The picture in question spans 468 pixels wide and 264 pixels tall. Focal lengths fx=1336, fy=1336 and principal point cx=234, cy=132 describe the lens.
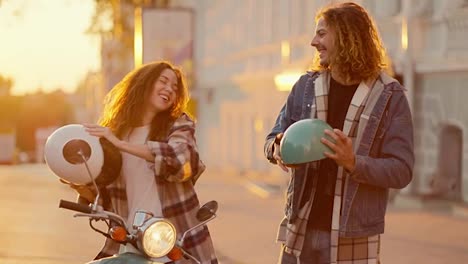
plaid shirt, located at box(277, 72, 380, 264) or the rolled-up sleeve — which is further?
the rolled-up sleeve

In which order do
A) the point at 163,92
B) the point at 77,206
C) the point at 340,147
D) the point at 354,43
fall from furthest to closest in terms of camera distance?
1. the point at 163,92
2. the point at 77,206
3. the point at 354,43
4. the point at 340,147

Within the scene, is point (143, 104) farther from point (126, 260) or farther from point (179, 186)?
point (126, 260)

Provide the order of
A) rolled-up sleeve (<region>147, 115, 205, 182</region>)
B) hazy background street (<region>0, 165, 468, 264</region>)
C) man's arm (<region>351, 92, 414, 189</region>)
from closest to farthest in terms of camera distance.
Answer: man's arm (<region>351, 92, 414, 189</region>), rolled-up sleeve (<region>147, 115, 205, 182</region>), hazy background street (<region>0, 165, 468, 264</region>)

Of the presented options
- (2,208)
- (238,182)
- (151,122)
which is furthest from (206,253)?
(238,182)

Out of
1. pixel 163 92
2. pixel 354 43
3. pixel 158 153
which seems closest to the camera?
pixel 354 43

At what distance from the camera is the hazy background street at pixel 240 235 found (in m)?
12.5

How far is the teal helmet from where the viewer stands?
4.30 m

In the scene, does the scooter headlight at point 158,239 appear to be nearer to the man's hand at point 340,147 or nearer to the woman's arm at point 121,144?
the woman's arm at point 121,144

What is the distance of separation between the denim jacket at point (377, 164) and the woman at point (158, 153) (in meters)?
0.63

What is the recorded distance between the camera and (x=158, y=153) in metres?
4.98

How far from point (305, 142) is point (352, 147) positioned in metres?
0.19

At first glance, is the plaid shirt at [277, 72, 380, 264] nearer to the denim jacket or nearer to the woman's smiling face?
the denim jacket

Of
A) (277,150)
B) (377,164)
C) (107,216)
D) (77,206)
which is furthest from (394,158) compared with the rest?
(77,206)

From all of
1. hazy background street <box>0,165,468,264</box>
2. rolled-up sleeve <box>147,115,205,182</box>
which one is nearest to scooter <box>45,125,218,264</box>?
rolled-up sleeve <box>147,115,205,182</box>
